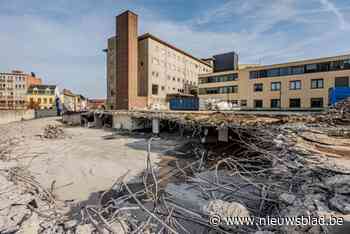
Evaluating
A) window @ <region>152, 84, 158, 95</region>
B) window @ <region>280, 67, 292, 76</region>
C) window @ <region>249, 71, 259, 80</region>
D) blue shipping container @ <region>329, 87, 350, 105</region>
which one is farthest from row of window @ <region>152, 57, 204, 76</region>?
blue shipping container @ <region>329, 87, 350, 105</region>

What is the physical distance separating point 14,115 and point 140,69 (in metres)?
26.6

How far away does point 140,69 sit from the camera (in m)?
37.5

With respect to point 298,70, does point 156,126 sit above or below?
below

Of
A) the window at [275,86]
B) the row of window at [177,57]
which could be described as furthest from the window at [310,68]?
the row of window at [177,57]

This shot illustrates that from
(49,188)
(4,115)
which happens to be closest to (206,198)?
(49,188)

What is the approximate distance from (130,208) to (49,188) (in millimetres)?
3983

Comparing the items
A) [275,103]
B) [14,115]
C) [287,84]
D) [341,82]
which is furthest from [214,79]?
[14,115]

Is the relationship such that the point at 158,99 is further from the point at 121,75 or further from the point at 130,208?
the point at 130,208

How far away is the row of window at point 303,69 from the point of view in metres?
26.2

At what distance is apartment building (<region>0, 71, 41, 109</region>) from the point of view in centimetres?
5556

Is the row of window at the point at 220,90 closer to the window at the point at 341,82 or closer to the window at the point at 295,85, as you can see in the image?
the window at the point at 295,85

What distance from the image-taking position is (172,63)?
140 ft

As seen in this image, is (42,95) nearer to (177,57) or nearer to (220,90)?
(177,57)

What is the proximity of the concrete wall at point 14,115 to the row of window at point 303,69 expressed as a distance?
46.8 meters
